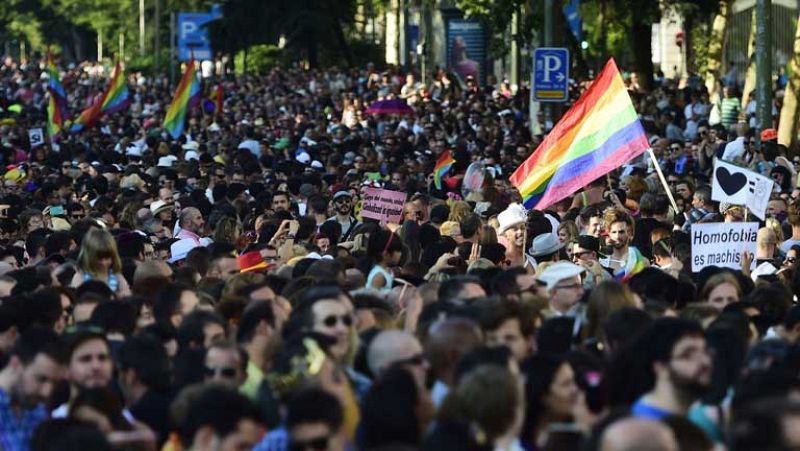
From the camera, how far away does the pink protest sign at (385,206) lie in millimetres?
17719

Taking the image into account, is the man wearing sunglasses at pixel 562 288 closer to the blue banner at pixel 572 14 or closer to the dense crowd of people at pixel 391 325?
the dense crowd of people at pixel 391 325

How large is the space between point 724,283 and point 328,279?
195 centimetres

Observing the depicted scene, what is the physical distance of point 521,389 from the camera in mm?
7316

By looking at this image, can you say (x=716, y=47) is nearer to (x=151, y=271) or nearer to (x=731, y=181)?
(x=731, y=181)

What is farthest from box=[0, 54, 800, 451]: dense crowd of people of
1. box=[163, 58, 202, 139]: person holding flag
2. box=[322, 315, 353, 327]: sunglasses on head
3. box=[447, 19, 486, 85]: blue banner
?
box=[447, 19, 486, 85]: blue banner

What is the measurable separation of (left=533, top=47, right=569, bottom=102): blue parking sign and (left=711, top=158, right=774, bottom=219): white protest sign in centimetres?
1357

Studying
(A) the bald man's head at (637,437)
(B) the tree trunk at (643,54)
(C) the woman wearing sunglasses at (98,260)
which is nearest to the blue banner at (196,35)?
(B) the tree trunk at (643,54)

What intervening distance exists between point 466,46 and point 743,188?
46442mm

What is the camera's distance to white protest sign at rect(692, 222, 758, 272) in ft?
45.8

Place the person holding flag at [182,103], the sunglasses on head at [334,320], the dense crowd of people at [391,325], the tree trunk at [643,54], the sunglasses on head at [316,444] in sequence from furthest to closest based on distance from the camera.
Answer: the tree trunk at [643,54] → the person holding flag at [182,103] → the sunglasses on head at [334,320] → the dense crowd of people at [391,325] → the sunglasses on head at [316,444]

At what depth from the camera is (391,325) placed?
10070 mm

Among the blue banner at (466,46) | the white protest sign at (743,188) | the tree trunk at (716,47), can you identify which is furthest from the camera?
the blue banner at (466,46)

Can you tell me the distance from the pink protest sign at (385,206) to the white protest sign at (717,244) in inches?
160

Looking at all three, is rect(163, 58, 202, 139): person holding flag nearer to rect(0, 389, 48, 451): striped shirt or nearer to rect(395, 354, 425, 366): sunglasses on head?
rect(0, 389, 48, 451): striped shirt
